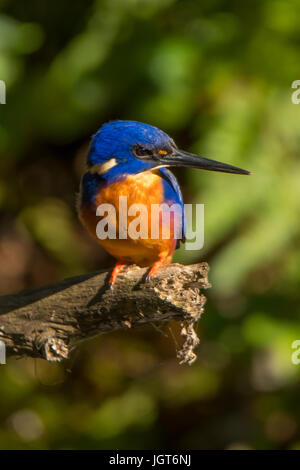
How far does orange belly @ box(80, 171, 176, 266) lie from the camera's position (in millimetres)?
2998

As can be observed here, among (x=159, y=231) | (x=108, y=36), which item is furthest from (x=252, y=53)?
(x=159, y=231)

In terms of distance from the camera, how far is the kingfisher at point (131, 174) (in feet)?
9.62

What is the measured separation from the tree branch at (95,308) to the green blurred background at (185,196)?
0.63 m

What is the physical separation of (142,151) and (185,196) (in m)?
2.79

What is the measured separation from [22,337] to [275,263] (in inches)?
103

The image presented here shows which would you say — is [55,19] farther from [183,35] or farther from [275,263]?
[275,263]

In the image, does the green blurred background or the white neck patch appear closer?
the white neck patch

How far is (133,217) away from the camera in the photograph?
2.98 m

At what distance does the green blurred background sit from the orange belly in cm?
81

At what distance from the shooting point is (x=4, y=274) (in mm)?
6246

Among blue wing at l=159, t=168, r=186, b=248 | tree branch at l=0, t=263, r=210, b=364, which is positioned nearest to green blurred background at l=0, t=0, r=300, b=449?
tree branch at l=0, t=263, r=210, b=364

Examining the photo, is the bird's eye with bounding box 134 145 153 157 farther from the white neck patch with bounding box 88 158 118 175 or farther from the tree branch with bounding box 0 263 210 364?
the tree branch with bounding box 0 263 210 364

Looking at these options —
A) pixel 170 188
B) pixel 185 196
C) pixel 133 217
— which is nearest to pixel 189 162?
pixel 170 188
